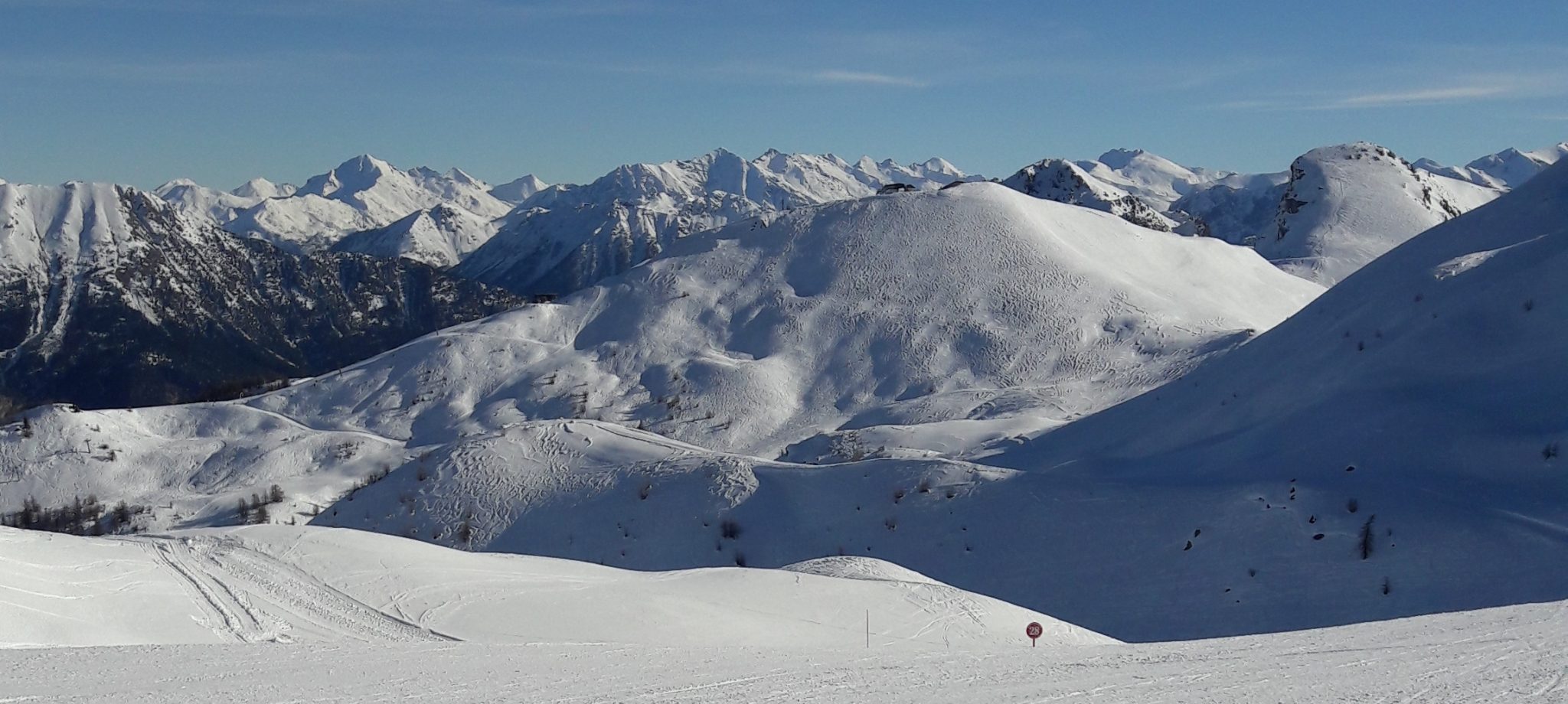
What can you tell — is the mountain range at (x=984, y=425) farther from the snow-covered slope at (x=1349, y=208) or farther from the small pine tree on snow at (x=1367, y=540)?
the snow-covered slope at (x=1349, y=208)

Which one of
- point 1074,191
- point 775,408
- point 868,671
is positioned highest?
point 1074,191

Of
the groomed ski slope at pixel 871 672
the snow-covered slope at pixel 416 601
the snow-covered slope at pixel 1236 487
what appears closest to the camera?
the groomed ski slope at pixel 871 672

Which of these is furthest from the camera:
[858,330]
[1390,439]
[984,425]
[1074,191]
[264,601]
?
[1074,191]

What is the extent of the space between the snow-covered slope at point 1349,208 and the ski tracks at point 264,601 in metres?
91.8

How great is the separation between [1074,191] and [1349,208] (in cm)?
2960

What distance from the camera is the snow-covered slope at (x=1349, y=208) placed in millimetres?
108625

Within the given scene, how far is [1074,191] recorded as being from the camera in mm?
139375

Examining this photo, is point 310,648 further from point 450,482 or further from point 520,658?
point 450,482

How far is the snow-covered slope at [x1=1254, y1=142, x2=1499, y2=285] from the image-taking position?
356ft

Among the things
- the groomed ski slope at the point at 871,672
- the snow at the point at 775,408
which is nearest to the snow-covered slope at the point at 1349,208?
the snow at the point at 775,408

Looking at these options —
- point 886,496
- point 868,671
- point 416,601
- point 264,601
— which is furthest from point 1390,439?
point 264,601

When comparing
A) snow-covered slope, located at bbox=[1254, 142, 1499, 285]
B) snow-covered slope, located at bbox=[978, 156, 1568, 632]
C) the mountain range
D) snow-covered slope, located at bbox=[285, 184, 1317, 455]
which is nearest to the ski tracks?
the mountain range

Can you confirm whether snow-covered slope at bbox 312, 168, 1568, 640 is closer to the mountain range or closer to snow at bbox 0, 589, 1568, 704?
the mountain range

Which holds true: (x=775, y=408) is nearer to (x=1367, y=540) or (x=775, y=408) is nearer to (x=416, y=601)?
(x=1367, y=540)
